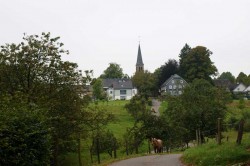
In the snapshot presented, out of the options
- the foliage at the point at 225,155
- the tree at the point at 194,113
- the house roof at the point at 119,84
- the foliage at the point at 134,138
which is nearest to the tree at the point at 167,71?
the house roof at the point at 119,84

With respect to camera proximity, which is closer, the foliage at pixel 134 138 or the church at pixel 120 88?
the foliage at pixel 134 138

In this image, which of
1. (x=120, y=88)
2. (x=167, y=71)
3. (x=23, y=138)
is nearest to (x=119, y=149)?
(x=23, y=138)

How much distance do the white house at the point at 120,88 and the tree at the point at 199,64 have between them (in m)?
45.3

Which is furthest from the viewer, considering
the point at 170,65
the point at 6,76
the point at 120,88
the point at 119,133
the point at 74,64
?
the point at 120,88

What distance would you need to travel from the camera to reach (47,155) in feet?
52.4

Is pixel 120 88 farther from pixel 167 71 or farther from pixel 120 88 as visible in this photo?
pixel 167 71

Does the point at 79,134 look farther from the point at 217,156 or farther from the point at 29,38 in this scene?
the point at 217,156

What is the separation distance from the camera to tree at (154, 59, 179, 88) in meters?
119

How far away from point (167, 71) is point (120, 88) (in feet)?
85.6

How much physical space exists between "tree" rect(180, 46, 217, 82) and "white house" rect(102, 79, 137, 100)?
149ft

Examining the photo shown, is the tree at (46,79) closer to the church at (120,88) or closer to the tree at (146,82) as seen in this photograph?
the tree at (146,82)

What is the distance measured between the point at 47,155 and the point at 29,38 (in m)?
11.8

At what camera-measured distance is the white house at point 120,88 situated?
468 feet

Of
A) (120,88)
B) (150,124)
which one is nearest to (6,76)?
(150,124)
